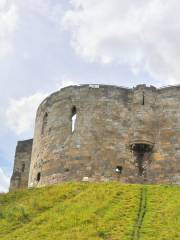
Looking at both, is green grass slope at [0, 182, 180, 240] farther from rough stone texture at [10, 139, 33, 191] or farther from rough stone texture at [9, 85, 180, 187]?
rough stone texture at [10, 139, 33, 191]

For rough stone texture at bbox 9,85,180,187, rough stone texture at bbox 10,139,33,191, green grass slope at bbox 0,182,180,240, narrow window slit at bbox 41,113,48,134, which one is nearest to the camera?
green grass slope at bbox 0,182,180,240

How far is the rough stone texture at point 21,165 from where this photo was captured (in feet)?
119

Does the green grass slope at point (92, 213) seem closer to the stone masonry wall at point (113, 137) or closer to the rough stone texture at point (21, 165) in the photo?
the stone masonry wall at point (113, 137)

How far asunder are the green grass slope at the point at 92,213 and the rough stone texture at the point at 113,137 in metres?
4.55

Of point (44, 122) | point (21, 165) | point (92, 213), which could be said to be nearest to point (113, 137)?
point (44, 122)

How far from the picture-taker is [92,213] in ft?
56.6

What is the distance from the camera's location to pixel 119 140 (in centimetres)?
2781

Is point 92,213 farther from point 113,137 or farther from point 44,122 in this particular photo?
point 44,122

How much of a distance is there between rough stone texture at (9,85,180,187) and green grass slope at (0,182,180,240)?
4545 millimetres

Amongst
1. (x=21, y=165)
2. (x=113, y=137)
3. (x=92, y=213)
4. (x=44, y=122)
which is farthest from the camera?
(x=21, y=165)

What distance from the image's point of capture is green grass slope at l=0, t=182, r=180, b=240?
15078 mm

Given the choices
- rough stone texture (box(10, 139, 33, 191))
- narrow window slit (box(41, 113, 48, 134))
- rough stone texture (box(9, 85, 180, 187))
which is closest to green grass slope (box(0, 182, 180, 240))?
rough stone texture (box(9, 85, 180, 187))

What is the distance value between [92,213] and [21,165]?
2043 centimetres

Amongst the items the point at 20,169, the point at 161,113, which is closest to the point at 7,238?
the point at 161,113
